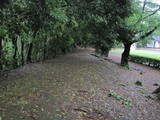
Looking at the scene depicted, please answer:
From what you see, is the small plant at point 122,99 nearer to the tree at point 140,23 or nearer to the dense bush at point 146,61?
the tree at point 140,23

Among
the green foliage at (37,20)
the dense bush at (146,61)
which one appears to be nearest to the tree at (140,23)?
the green foliage at (37,20)

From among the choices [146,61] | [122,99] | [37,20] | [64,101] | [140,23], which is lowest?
[146,61]

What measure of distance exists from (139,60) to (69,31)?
1227cm

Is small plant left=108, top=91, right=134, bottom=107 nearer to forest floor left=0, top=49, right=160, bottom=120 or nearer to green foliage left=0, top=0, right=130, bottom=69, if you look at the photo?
forest floor left=0, top=49, right=160, bottom=120

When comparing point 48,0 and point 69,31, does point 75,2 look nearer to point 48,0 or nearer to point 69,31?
point 48,0

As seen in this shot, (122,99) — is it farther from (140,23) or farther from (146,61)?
(146,61)

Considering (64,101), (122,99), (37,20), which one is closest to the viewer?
(64,101)

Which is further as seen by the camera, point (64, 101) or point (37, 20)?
point (37, 20)

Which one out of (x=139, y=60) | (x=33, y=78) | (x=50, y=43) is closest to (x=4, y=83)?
(x=33, y=78)

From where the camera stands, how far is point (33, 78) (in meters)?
6.61

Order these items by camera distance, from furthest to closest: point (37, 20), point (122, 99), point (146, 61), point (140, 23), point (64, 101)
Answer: point (146, 61), point (140, 23), point (37, 20), point (122, 99), point (64, 101)

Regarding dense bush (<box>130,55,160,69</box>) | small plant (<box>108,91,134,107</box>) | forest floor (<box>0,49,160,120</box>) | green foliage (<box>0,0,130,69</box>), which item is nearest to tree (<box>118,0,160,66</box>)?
green foliage (<box>0,0,130,69</box>)

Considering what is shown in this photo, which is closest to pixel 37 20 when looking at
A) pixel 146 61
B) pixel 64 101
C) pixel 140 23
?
pixel 64 101

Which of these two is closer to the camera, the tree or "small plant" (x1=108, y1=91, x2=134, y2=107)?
"small plant" (x1=108, y1=91, x2=134, y2=107)
